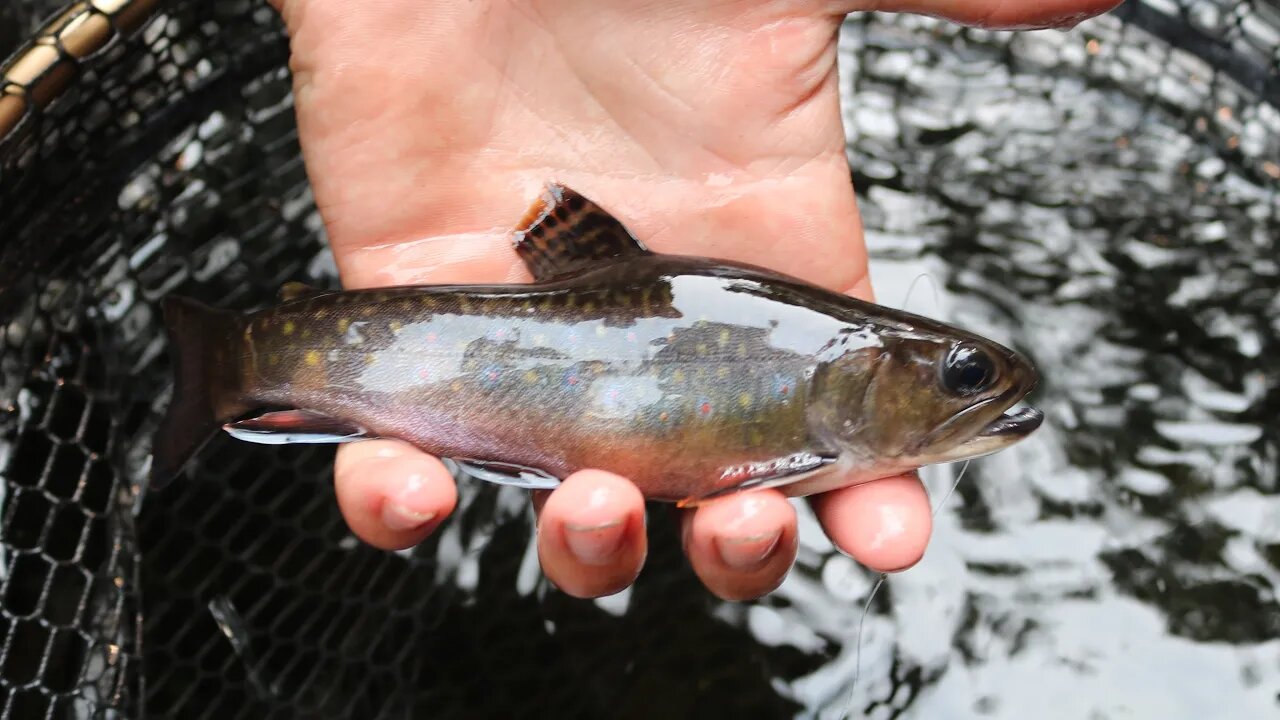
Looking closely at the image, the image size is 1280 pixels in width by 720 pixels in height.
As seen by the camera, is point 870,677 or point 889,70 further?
point 889,70

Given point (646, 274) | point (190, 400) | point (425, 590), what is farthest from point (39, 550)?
point (646, 274)

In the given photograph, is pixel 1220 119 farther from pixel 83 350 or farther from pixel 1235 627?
pixel 83 350

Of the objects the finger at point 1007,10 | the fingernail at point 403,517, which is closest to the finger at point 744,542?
the fingernail at point 403,517

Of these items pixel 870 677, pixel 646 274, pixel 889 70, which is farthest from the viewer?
pixel 889 70

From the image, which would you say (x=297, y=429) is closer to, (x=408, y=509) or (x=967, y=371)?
(x=408, y=509)

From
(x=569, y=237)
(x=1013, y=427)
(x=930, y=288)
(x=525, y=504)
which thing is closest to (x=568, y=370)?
(x=569, y=237)

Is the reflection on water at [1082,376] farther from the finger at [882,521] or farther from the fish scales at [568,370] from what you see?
the fish scales at [568,370]

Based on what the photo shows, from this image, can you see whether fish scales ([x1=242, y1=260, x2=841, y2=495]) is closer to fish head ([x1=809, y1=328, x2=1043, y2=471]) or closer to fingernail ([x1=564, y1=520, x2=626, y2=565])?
fish head ([x1=809, y1=328, x2=1043, y2=471])
